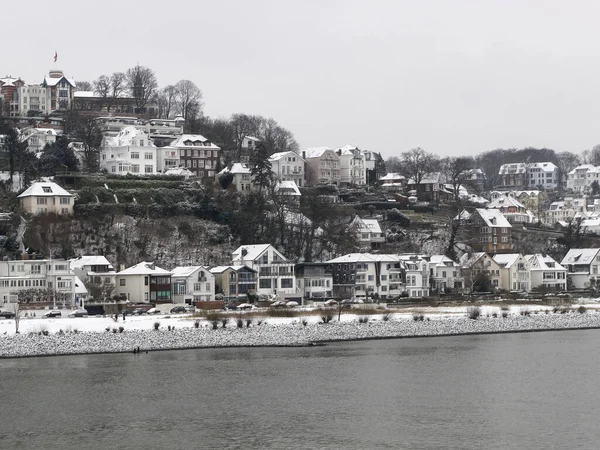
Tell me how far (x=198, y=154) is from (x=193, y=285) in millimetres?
28439

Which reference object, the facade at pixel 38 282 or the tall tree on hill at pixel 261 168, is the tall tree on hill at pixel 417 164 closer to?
the tall tree on hill at pixel 261 168

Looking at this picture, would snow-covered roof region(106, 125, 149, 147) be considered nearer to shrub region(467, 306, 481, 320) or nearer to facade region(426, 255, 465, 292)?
facade region(426, 255, 465, 292)

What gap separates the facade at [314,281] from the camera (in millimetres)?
79562

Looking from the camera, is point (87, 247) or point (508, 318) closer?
point (508, 318)

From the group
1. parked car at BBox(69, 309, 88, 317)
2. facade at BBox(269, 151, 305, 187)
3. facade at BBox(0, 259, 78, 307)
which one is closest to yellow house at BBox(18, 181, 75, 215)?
facade at BBox(0, 259, 78, 307)

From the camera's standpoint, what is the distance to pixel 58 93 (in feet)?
388

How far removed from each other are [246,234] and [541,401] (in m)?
49.9

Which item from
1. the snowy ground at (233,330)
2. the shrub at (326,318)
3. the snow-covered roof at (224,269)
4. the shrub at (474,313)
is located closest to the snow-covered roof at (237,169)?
the snow-covered roof at (224,269)

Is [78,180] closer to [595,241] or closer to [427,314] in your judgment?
[427,314]

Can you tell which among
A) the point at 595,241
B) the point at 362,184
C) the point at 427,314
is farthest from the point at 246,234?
the point at 595,241

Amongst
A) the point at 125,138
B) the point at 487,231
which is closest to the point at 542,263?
the point at 487,231

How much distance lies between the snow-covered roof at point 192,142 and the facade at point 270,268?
77.4 ft

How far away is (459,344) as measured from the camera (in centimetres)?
5344

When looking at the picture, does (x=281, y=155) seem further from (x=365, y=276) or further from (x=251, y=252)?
(x=251, y=252)
